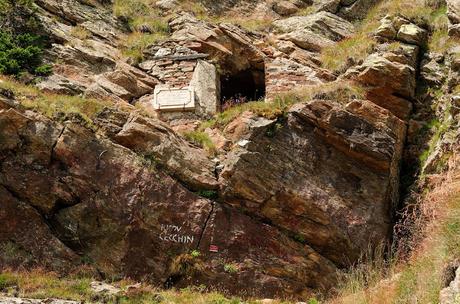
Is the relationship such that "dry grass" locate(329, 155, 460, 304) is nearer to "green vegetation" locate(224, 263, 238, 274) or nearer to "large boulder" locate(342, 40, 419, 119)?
"green vegetation" locate(224, 263, 238, 274)

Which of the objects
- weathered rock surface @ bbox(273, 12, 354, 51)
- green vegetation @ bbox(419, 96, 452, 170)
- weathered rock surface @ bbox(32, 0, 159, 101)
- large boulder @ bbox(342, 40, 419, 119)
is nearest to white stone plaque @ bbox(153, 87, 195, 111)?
weathered rock surface @ bbox(32, 0, 159, 101)

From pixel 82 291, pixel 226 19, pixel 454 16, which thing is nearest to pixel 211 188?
pixel 82 291

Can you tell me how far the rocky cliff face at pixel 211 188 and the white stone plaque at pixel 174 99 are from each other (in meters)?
0.44

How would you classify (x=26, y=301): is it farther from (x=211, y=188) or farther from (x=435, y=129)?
(x=435, y=129)

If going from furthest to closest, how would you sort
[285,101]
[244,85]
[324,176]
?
[244,85] → [285,101] → [324,176]

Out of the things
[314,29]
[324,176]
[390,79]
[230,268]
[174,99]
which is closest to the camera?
[230,268]

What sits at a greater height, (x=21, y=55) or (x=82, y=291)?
(x=21, y=55)

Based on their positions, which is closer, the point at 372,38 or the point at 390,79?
the point at 390,79

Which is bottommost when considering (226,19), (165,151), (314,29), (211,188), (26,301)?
(26,301)

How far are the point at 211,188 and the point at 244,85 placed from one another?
6425 millimetres

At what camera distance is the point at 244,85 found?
16.8 metres

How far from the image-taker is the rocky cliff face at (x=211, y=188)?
10.1m

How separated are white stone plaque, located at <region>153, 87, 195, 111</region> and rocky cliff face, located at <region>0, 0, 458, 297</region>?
0.44m

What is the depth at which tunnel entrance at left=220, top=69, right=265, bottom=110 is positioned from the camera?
640 inches
